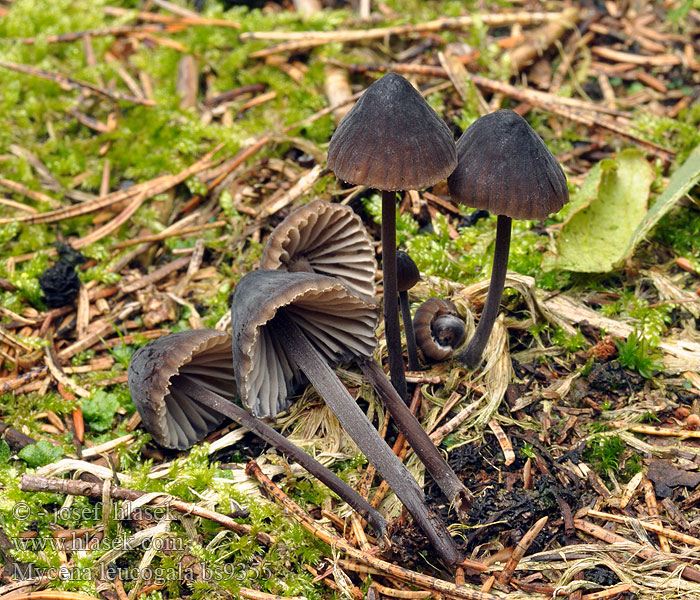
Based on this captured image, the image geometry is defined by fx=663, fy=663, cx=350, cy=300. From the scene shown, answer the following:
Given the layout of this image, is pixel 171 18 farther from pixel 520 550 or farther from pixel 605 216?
pixel 520 550

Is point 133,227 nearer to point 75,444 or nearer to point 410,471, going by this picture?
point 75,444

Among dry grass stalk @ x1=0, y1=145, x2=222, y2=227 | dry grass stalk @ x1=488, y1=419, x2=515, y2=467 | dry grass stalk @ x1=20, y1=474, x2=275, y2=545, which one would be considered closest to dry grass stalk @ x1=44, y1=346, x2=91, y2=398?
dry grass stalk @ x1=20, y1=474, x2=275, y2=545

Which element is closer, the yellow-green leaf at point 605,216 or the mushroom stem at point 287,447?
the mushroom stem at point 287,447

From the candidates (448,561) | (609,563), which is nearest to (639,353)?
(609,563)

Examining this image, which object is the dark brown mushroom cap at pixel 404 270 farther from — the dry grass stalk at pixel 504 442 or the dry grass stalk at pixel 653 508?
the dry grass stalk at pixel 653 508

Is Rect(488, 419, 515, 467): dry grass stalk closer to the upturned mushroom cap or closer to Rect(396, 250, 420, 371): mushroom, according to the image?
Rect(396, 250, 420, 371): mushroom

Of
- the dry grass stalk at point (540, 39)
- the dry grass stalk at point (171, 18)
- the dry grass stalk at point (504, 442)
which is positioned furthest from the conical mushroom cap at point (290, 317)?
the dry grass stalk at point (171, 18)
